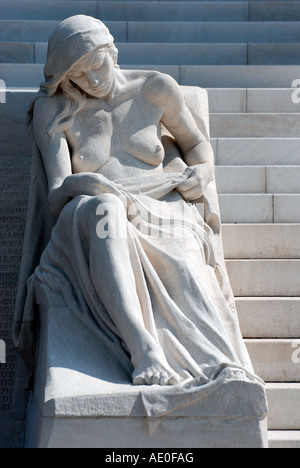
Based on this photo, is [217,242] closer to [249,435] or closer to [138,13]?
[249,435]

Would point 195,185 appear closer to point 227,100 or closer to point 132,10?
point 227,100

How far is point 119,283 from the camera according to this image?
6.71m

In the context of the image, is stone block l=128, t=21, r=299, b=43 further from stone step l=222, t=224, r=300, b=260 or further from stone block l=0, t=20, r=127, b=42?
stone step l=222, t=224, r=300, b=260

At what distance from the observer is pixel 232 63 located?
11.7 m

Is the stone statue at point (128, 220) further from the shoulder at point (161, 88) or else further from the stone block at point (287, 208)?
the stone block at point (287, 208)

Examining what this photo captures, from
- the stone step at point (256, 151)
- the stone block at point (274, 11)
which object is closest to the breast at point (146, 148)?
the stone step at point (256, 151)

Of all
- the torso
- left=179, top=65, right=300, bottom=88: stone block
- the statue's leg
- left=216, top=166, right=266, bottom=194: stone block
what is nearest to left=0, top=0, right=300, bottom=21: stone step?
left=179, top=65, right=300, bottom=88: stone block

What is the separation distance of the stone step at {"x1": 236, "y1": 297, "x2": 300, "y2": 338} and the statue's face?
1714mm

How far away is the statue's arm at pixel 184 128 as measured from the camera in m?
8.12

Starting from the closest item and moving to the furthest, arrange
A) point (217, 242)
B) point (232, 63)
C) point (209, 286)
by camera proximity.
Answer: point (209, 286) < point (217, 242) < point (232, 63)

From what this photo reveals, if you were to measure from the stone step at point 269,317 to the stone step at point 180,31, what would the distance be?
4.75 meters

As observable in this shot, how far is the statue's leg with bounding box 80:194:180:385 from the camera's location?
21.2 feet

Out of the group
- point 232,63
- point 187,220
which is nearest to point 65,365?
point 187,220
